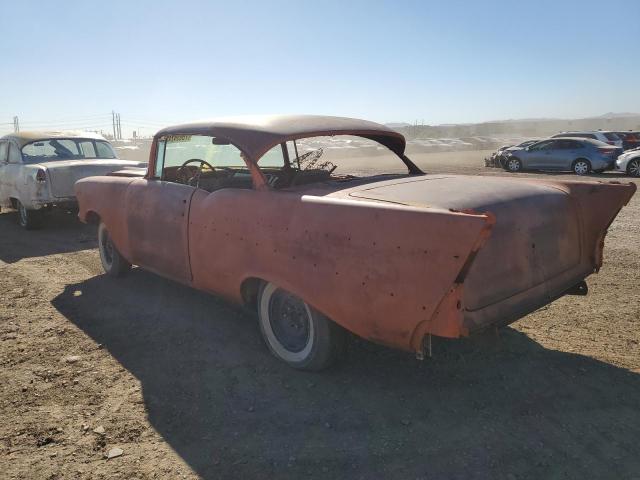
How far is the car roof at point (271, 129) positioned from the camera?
138 inches

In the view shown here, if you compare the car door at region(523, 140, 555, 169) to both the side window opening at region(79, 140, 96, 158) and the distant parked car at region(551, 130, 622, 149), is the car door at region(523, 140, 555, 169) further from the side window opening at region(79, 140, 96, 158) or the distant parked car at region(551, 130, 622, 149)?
the side window opening at region(79, 140, 96, 158)

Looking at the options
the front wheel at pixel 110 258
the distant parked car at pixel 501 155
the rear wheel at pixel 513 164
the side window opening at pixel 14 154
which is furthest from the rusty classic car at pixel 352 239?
the distant parked car at pixel 501 155

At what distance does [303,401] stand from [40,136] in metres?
8.07

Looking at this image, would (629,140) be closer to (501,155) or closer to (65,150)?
(501,155)

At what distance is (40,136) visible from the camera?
866cm

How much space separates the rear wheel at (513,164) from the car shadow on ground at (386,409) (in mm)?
16389

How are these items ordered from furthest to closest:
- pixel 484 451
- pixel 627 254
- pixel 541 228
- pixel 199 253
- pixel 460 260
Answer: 1. pixel 627 254
2. pixel 199 253
3. pixel 541 228
4. pixel 484 451
5. pixel 460 260

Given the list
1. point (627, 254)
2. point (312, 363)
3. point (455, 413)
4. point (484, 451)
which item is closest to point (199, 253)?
point (312, 363)

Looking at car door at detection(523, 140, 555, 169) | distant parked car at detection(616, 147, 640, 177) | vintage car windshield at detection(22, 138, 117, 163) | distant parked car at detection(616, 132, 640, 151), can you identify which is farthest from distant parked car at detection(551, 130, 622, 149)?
vintage car windshield at detection(22, 138, 117, 163)

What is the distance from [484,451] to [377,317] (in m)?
0.82

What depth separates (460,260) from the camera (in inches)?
87.0

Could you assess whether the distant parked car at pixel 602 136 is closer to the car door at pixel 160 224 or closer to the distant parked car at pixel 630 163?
the distant parked car at pixel 630 163

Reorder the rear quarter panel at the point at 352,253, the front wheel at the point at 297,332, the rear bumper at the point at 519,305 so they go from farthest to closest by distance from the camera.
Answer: the front wheel at the point at 297,332 < the rear bumper at the point at 519,305 < the rear quarter panel at the point at 352,253

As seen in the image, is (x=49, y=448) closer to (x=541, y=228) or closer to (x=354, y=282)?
(x=354, y=282)
